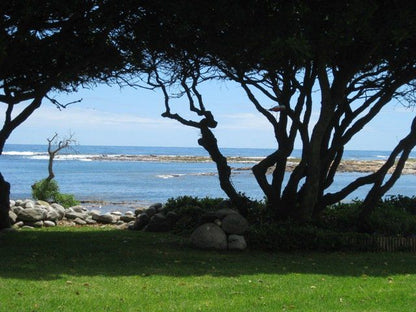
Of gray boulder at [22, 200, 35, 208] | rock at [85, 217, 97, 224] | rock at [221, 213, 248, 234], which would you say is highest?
rock at [221, 213, 248, 234]

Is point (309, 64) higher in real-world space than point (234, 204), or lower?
higher

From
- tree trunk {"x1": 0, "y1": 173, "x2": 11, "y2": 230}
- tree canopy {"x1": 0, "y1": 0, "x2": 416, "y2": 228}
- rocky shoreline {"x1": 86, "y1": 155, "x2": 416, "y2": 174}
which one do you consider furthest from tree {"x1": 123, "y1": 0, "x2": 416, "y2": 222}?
rocky shoreline {"x1": 86, "y1": 155, "x2": 416, "y2": 174}

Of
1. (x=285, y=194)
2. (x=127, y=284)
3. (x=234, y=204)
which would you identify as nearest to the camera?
(x=127, y=284)

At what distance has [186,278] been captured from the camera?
940 cm

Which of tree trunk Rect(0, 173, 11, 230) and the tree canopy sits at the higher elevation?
the tree canopy

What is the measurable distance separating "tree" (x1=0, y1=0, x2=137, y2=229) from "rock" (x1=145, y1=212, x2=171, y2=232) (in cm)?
424

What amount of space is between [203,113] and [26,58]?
488cm

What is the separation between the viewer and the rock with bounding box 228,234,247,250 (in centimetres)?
1283

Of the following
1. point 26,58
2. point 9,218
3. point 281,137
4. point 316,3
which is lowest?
point 9,218

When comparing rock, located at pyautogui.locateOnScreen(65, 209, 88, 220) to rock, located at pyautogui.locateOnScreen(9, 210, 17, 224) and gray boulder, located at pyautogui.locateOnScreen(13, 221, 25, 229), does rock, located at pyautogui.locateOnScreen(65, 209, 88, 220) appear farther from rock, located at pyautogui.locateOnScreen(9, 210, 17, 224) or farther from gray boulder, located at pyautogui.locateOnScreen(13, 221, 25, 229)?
rock, located at pyautogui.locateOnScreen(9, 210, 17, 224)

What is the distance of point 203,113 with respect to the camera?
16312 mm

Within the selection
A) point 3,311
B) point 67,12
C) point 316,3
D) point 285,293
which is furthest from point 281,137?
point 3,311

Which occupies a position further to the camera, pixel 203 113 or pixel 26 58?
pixel 203 113

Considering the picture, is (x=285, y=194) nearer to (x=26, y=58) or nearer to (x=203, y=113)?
(x=203, y=113)
